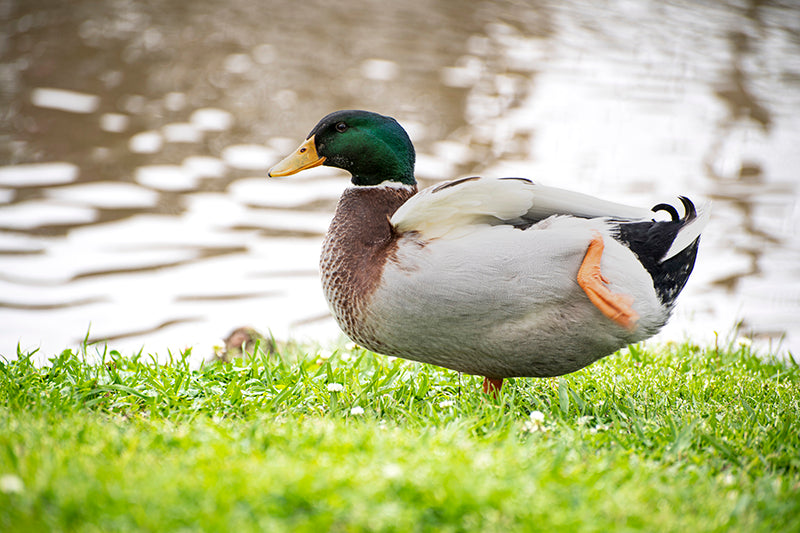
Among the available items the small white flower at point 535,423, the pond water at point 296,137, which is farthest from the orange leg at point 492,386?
the pond water at point 296,137

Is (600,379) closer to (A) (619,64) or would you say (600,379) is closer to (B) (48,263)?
(B) (48,263)

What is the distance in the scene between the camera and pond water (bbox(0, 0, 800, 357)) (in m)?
5.31

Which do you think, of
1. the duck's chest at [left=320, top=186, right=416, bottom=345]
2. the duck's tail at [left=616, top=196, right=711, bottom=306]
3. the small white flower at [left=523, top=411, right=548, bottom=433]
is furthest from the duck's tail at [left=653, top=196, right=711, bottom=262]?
the duck's chest at [left=320, top=186, right=416, bottom=345]

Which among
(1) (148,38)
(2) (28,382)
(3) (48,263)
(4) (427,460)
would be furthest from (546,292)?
(1) (148,38)

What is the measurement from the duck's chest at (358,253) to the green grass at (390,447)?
14.0 inches

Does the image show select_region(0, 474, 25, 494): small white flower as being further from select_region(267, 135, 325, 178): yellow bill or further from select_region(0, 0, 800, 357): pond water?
select_region(0, 0, 800, 357): pond water

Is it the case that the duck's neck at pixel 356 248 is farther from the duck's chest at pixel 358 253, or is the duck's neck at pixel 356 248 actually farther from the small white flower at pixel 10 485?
the small white flower at pixel 10 485

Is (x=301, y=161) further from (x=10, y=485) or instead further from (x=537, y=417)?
(x=10, y=485)

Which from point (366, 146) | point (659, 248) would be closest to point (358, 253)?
point (366, 146)

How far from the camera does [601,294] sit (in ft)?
8.39

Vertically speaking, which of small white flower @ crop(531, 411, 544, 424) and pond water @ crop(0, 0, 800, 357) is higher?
small white flower @ crop(531, 411, 544, 424)

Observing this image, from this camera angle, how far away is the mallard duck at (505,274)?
2586 millimetres

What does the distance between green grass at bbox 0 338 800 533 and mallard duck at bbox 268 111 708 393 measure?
272 millimetres

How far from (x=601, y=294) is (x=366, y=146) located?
3.50 feet
